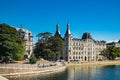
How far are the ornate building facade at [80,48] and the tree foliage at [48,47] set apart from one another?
34.3 metres

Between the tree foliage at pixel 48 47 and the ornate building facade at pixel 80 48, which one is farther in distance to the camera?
the ornate building facade at pixel 80 48

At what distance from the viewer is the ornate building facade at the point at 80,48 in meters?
158

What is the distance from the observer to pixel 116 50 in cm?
16550

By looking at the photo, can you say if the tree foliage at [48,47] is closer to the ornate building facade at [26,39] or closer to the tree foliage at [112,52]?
the ornate building facade at [26,39]

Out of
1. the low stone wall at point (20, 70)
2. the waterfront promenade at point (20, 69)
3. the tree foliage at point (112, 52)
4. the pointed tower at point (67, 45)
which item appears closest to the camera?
the low stone wall at point (20, 70)

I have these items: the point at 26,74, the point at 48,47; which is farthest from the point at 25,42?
the point at 26,74

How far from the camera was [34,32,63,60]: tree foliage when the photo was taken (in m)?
114

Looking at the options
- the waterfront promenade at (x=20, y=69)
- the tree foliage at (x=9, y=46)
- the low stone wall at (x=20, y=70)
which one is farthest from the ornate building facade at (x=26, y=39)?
the low stone wall at (x=20, y=70)

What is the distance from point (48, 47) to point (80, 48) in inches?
2096

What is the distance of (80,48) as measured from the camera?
550ft

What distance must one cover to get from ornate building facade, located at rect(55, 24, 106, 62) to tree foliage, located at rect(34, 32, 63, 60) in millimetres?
34294

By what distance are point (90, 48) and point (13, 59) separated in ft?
305

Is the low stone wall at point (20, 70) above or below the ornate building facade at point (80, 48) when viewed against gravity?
below

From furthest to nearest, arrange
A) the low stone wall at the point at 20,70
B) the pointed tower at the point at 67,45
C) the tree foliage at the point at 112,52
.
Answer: the tree foliage at the point at 112,52
the pointed tower at the point at 67,45
the low stone wall at the point at 20,70
